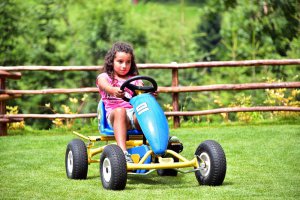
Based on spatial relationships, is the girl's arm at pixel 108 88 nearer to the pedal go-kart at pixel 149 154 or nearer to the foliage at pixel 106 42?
the pedal go-kart at pixel 149 154

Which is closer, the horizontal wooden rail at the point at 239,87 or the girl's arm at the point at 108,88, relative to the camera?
the girl's arm at the point at 108,88

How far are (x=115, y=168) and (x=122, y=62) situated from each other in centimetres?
138

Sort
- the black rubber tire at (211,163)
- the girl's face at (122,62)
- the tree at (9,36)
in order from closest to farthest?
the black rubber tire at (211,163), the girl's face at (122,62), the tree at (9,36)

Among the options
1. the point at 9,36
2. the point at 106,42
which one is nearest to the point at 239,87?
the point at 9,36

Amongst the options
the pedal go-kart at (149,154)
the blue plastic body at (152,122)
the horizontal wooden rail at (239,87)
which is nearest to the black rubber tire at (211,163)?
the pedal go-kart at (149,154)

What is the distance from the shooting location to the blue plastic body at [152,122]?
22.5ft

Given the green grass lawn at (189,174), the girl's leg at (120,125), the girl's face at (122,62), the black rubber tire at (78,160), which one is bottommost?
the green grass lawn at (189,174)

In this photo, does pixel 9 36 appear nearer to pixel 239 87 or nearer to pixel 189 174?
pixel 239 87

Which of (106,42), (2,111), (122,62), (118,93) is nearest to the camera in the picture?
(118,93)

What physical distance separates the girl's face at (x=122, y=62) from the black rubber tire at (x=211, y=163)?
1166mm

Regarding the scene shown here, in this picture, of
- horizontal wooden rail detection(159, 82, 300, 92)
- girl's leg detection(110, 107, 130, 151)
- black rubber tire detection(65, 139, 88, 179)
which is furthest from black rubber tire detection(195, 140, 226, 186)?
horizontal wooden rail detection(159, 82, 300, 92)

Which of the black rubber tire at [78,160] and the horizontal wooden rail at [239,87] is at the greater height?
the horizontal wooden rail at [239,87]

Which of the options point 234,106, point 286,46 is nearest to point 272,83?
point 234,106

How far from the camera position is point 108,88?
293 inches
